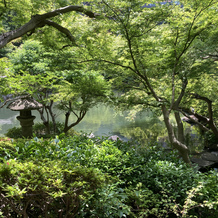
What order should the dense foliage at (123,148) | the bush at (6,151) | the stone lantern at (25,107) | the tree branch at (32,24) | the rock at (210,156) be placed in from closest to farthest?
the dense foliage at (123,148) → the bush at (6,151) → the tree branch at (32,24) → the stone lantern at (25,107) → the rock at (210,156)

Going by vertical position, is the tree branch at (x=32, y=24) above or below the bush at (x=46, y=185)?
above

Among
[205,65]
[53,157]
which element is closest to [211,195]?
[53,157]

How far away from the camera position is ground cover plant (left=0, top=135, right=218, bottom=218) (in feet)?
4.69

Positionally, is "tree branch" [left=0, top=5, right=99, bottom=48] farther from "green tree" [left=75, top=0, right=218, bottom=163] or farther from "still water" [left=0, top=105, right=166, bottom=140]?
"still water" [left=0, top=105, right=166, bottom=140]

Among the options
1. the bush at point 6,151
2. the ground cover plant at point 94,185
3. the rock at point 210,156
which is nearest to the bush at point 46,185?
the ground cover plant at point 94,185

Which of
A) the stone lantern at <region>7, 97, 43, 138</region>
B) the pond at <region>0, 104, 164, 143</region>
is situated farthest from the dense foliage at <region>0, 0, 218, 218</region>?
the pond at <region>0, 104, 164, 143</region>

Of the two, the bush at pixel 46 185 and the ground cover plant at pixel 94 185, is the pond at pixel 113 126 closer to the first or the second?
the ground cover plant at pixel 94 185

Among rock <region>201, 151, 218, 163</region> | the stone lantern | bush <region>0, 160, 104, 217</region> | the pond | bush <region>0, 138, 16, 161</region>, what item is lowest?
bush <region>0, 160, 104, 217</region>

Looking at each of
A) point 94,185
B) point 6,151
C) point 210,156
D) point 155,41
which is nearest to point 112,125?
point 210,156

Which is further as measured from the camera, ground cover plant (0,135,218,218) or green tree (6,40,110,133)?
green tree (6,40,110,133)

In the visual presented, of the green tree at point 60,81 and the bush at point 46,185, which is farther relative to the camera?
the green tree at point 60,81

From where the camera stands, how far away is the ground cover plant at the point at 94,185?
1429mm

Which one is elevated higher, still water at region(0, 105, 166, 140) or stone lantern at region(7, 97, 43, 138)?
still water at region(0, 105, 166, 140)

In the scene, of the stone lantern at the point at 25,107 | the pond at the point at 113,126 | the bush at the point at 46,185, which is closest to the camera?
Result: the bush at the point at 46,185
